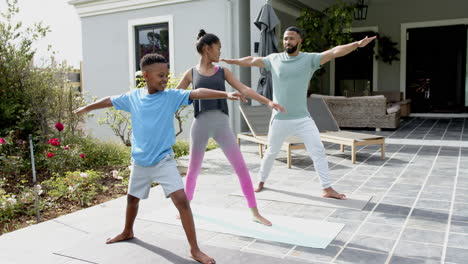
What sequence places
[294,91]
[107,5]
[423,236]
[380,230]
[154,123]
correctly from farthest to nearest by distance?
[107,5]
[294,91]
[380,230]
[423,236]
[154,123]

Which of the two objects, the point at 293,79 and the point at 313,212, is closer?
the point at 313,212

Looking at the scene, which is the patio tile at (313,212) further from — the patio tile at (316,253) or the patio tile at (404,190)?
the patio tile at (404,190)

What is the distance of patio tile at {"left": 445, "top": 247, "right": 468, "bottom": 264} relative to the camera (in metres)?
2.73

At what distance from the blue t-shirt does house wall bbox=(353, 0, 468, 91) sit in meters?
11.9

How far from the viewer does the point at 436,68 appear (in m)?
13.1

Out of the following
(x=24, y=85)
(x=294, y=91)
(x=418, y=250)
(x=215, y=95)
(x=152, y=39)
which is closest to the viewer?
(x=215, y=95)

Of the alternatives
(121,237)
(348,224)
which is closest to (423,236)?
(348,224)

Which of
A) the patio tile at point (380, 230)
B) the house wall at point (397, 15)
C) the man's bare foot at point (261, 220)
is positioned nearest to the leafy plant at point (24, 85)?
the man's bare foot at point (261, 220)

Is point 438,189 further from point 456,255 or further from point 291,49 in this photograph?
point 291,49

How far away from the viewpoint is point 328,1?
12594mm

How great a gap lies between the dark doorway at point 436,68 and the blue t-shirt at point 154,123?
39.2ft

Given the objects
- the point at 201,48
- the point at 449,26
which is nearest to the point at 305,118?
the point at 201,48

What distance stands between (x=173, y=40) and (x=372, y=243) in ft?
27.3

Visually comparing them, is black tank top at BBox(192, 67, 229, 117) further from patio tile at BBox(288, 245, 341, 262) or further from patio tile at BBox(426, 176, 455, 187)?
patio tile at BBox(426, 176, 455, 187)
